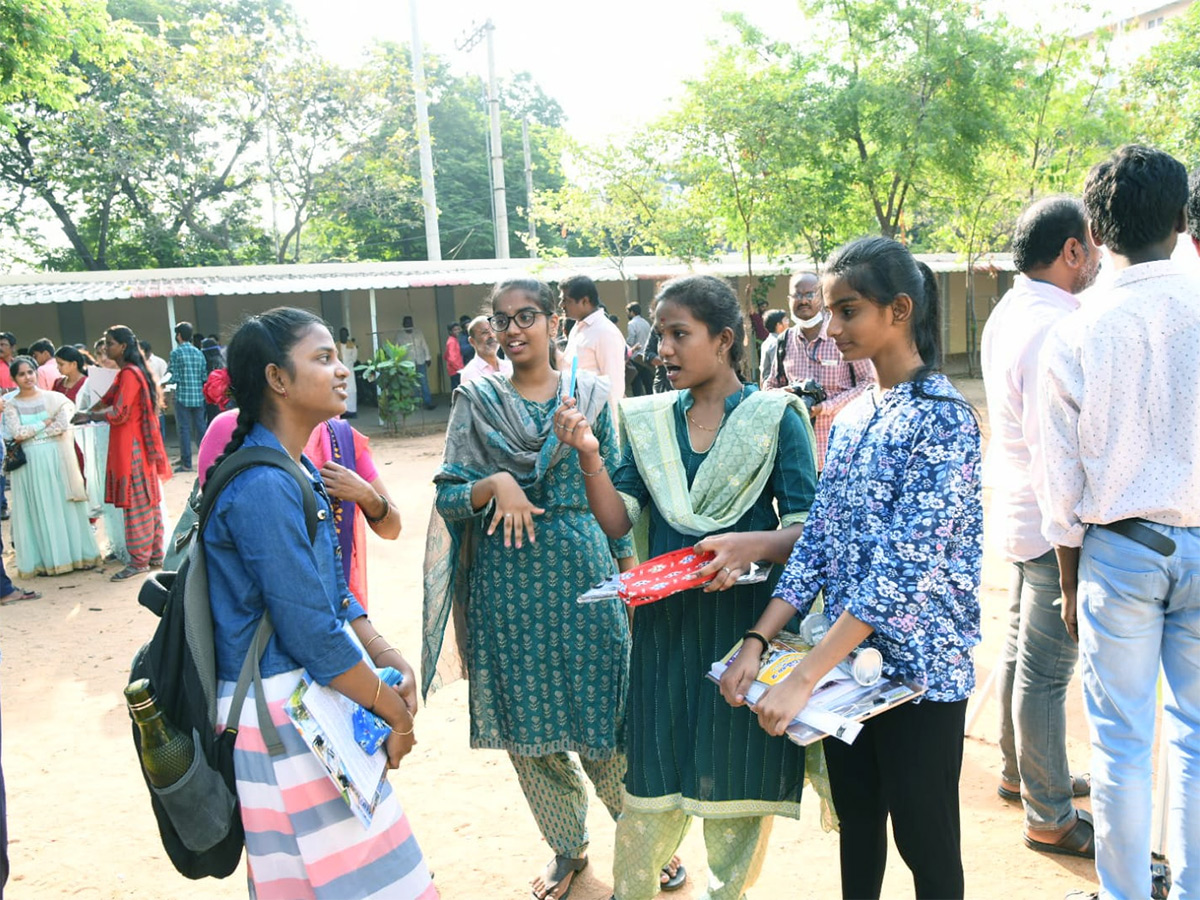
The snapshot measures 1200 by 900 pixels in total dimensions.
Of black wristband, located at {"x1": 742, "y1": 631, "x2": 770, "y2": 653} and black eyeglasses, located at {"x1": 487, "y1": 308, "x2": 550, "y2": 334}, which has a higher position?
black eyeglasses, located at {"x1": 487, "y1": 308, "x2": 550, "y2": 334}

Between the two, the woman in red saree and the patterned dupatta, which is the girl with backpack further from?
the woman in red saree

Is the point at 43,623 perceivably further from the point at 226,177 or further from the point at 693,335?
the point at 226,177

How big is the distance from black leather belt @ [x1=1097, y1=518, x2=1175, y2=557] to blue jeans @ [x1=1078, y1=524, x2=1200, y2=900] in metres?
0.01

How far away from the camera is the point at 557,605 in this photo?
A: 2.78 metres

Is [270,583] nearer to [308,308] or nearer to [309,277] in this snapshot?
[308,308]

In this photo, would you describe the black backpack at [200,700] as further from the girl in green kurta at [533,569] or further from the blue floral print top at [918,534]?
the blue floral print top at [918,534]

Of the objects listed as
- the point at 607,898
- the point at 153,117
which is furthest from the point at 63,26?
the point at 153,117

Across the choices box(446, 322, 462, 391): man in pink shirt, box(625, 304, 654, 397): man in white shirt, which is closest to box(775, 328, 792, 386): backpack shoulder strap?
box(625, 304, 654, 397): man in white shirt

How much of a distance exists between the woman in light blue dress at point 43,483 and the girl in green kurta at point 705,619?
21.6 ft

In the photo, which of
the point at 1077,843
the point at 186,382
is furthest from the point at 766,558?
the point at 186,382

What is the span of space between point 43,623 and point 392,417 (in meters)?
9.07

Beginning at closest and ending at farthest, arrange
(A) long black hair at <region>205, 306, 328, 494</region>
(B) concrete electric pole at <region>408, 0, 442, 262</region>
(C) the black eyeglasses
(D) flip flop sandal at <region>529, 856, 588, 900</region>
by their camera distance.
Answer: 1. (A) long black hair at <region>205, 306, 328, 494</region>
2. (C) the black eyeglasses
3. (D) flip flop sandal at <region>529, 856, 588, 900</region>
4. (B) concrete electric pole at <region>408, 0, 442, 262</region>

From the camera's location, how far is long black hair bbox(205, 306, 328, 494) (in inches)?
78.7

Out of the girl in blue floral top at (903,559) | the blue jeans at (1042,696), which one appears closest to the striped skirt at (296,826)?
the girl in blue floral top at (903,559)
